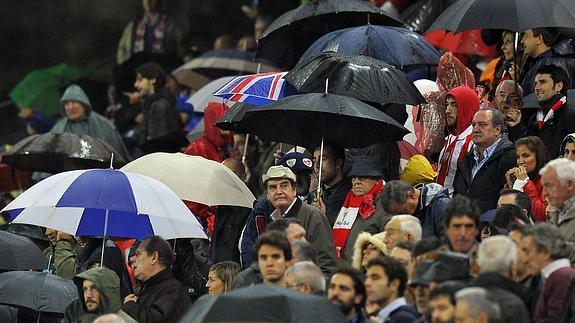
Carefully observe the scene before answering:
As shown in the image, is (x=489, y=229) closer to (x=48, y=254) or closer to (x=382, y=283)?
(x=382, y=283)

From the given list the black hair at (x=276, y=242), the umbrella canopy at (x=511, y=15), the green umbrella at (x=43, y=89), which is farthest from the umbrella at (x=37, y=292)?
the green umbrella at (x=43, y=89)

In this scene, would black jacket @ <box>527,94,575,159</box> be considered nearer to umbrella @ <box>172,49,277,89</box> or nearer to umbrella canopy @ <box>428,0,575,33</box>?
umbrella canopy @ <box>428,0,575,33</box>

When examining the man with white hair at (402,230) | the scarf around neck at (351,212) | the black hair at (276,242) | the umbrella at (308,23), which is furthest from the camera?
Result: the umbrella at (308,23)

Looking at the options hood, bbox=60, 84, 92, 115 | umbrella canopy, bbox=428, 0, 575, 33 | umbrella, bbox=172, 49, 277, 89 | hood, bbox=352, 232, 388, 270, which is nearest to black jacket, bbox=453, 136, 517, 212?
umbrella canopy, bbox=428, 0, 575, 33

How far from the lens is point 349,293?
45.6ft

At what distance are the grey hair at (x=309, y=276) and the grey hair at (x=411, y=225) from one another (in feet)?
3.19

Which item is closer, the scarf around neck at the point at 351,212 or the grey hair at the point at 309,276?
the grey hair at the point at 309,276

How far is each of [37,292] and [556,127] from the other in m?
4.86

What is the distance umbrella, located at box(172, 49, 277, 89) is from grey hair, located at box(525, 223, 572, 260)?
1164cm

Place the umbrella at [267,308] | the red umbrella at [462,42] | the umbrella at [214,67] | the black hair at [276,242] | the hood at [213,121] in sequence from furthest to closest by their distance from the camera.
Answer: the umbrella at [214,67] < the red umbrella at [462,42] < the hood at [213,121] < the black hair at [276,242] < the umbrella at [267,308]

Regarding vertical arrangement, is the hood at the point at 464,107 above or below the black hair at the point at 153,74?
above

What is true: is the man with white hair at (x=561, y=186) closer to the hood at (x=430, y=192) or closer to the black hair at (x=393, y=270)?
the black hair at (x=393, y=270)

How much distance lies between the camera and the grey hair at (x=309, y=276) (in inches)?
560

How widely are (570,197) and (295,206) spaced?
2682mm
